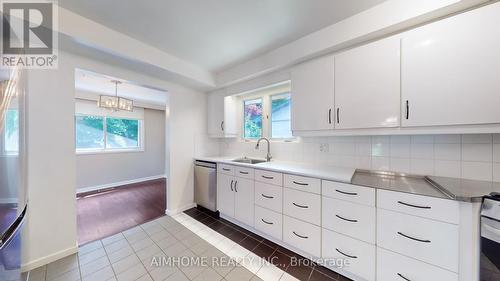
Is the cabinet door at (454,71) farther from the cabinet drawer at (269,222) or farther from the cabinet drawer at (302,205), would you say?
the cabinet drawer at (269,222)

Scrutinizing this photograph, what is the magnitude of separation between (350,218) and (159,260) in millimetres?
1891

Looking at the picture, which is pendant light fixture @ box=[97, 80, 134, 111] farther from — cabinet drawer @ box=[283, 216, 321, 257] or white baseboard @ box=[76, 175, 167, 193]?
cabinet drawer @ box=[283, 216, 321, 257]

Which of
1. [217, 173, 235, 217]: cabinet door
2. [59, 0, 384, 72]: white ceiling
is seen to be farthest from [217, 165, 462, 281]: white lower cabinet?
[59, 0, 384, 72]: white ceiling

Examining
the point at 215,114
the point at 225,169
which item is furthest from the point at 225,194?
the point at 215,114

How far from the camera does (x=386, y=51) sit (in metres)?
1.42

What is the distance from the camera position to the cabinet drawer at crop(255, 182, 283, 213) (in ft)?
6.04

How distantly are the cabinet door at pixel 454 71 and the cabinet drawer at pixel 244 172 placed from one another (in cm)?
161

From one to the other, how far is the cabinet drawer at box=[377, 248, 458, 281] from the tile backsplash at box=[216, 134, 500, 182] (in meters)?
0.82

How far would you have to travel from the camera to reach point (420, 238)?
Answer: 1.10 m

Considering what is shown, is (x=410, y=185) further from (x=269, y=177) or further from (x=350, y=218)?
(x=269, y=177)

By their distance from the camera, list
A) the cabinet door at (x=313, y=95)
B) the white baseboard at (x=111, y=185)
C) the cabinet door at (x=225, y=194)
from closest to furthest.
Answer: the cabinet door at (x=313, y=95) → the cabinet door at (x=225, y=194) → the white baseboard at (x=111, y=185)

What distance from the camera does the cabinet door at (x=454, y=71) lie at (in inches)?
42.7

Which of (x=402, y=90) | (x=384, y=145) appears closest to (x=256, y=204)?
(x=384, y=145)
